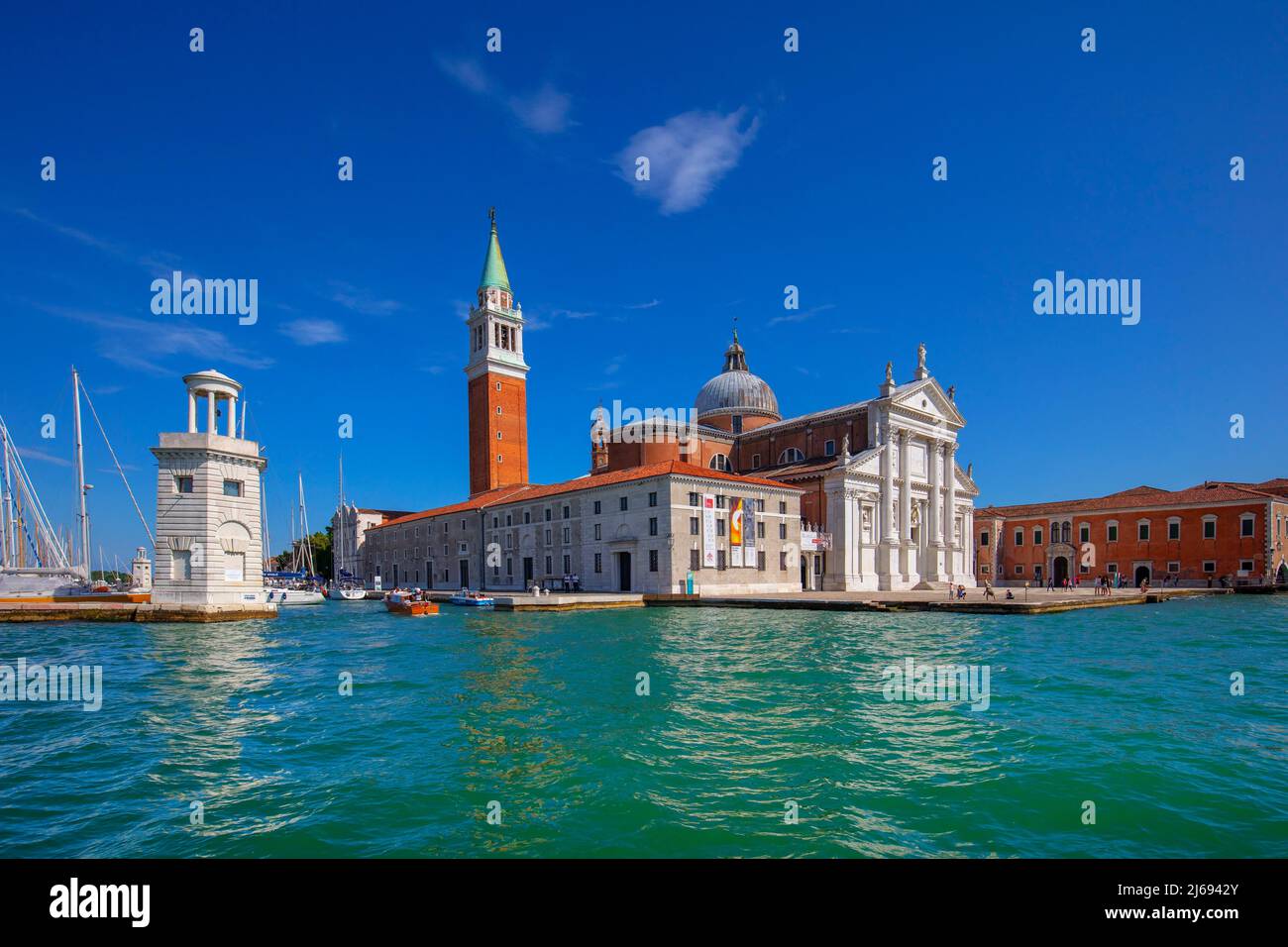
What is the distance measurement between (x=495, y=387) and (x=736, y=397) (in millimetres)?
21800

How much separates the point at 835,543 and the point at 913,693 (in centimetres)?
3196

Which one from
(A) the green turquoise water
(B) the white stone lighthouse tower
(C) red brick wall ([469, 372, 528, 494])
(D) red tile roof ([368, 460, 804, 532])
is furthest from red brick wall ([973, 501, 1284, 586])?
(B) the white stone lighthouse tower

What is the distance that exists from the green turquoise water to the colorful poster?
1952 cm

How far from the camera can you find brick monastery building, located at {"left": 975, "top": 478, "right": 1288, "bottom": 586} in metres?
47.1

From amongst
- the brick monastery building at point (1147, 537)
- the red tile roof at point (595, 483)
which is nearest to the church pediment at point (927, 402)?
the red tile roof at point (595, 483)

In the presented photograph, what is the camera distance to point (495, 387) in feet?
202

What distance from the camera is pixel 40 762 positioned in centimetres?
910

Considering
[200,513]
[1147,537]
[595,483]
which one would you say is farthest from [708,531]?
[1147,537]

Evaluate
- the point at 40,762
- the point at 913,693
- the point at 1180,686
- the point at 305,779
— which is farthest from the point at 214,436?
the point at 1180,686

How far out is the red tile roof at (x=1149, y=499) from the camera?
4881cm

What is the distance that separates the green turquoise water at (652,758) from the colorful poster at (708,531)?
1952 centimetres

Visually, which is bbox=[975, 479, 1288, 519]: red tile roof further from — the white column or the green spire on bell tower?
the green spire on bell tower

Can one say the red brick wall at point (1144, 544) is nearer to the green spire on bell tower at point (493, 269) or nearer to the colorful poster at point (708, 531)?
the colorful poster at point (708, 531)
